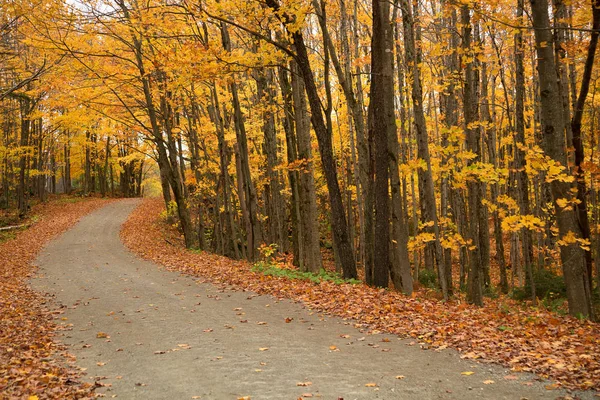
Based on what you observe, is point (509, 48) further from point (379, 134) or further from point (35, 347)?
point (35, 347)

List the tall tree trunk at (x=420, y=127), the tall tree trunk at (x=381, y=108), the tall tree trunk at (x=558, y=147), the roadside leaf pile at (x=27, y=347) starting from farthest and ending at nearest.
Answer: the tall tree trunk at (x=420, y=127), the tall tree trunk at (x=381, y=108), the tall tree trunk at (x=558, y=147), the roadside leaf pile at (x=27, y=347)

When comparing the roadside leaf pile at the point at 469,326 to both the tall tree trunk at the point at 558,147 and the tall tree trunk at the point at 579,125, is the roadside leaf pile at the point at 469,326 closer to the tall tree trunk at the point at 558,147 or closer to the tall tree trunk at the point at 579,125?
the tall tree trunk at the point at 558,147

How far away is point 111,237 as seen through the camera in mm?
24219

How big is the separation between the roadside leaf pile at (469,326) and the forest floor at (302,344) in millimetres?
23

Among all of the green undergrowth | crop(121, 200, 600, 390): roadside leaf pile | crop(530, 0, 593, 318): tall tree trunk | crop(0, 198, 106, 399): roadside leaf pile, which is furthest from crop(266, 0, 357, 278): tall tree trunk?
crop(0, 198, 106, 399): roadside leaf pile

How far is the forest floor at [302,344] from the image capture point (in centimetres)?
495

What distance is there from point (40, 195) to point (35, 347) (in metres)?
34.0

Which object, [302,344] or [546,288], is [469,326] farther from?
[546,288]

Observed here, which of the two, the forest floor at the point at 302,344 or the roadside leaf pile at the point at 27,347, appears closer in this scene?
the forest floor at the point at 302,344

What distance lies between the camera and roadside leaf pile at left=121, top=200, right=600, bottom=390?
5.21 meters

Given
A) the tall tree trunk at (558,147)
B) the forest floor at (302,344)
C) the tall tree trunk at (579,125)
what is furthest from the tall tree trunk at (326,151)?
the tall tree trunk at (579,125)

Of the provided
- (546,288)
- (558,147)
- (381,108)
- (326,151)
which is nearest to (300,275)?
(326,151)

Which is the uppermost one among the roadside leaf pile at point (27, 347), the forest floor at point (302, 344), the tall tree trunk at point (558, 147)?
the tall tree trunk at point (558, 147)

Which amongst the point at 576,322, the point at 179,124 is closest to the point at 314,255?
the point at 576,322
